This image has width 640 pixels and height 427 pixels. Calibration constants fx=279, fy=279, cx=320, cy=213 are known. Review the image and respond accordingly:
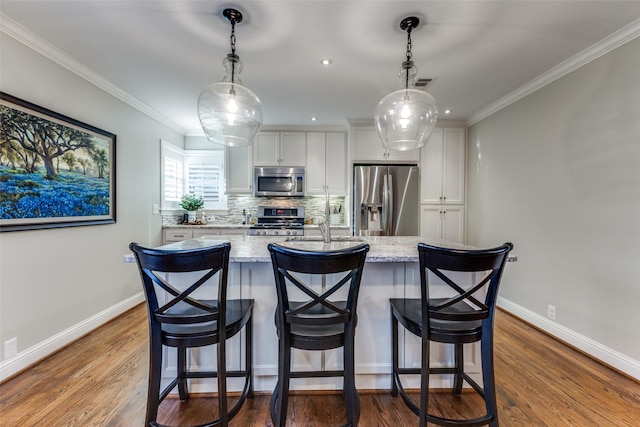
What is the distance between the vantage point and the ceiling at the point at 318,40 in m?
1.81

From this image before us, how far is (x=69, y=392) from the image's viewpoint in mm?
1833

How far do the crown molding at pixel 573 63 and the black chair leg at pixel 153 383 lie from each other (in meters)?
3.64

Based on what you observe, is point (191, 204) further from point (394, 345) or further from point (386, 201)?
point (394, 345)

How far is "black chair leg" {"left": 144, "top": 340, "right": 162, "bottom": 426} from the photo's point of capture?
134cm

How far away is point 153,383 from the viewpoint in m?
1.34

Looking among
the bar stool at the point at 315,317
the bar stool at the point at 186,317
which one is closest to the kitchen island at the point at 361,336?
the bar stool at the point at 186,317

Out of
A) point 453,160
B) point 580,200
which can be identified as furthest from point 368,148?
point 580,200

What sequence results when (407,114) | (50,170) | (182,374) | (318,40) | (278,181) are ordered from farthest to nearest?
(278,181) < (50,170) < (318,40) < (407,114) < (182,374)

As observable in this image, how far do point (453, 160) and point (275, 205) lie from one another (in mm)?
2865

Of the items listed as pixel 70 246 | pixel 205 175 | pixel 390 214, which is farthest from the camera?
pixel 205 175

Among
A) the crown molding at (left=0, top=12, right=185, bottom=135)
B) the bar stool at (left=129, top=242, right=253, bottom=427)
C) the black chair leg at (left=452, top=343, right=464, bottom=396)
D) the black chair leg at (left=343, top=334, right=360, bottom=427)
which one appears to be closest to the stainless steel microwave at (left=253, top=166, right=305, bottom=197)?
the crown molding at (left=0, top=12, right=185, bottom=135)

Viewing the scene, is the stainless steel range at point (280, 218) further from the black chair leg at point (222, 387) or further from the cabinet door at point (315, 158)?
the black chair leg at point (222, 387)

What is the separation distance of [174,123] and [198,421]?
4.02 m

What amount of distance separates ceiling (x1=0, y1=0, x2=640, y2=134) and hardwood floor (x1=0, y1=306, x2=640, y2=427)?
2485mm
